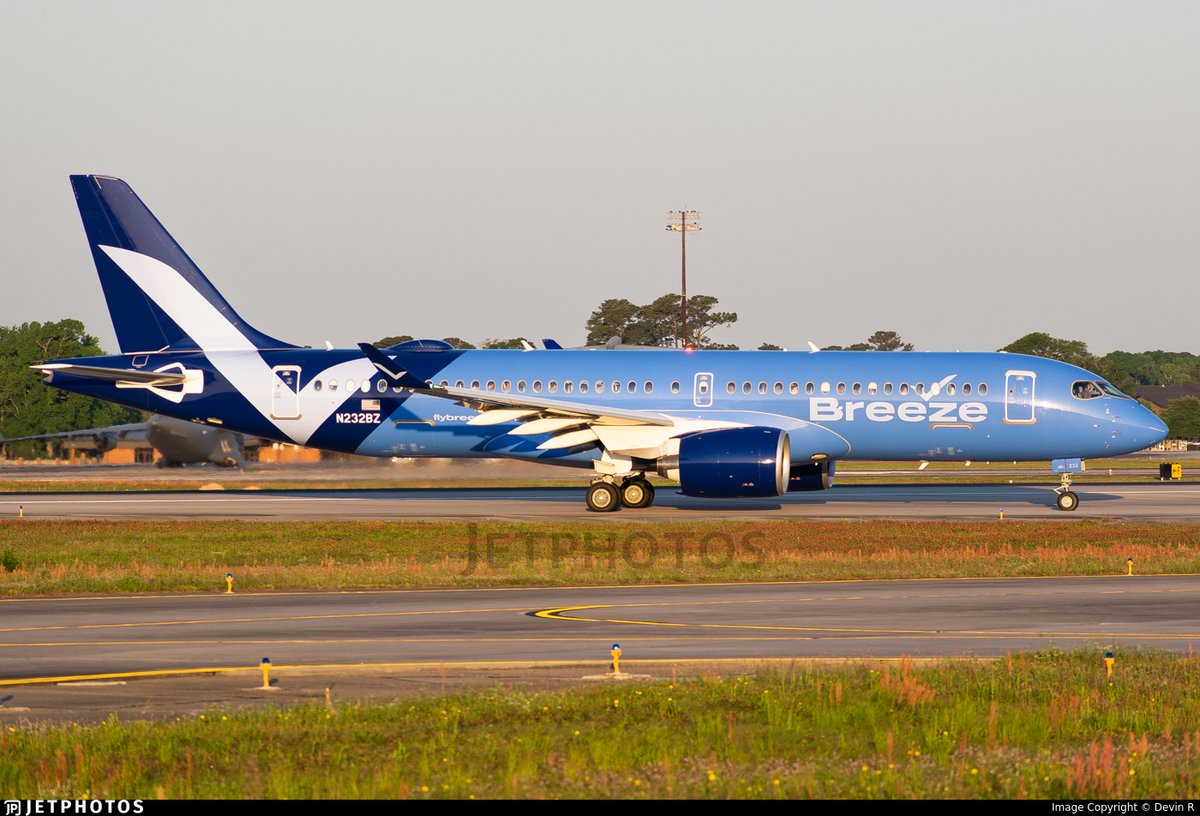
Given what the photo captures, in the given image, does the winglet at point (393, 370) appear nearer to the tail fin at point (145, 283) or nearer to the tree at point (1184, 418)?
the tail fin at point (145, 283)

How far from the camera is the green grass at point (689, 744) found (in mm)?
10000

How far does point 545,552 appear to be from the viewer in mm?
29125

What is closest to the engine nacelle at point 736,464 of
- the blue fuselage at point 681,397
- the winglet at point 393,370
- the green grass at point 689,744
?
the blue fuselage at point 681,397

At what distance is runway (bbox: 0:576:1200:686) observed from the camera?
1669 cm

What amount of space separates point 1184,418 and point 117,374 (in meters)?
103

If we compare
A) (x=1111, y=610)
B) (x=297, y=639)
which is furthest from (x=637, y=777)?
(x=1111, y=610)

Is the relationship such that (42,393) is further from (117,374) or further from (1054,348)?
(1054,348)

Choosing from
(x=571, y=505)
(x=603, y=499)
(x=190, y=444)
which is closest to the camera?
(x=603, y=499)

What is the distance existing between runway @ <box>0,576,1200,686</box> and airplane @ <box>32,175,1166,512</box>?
47.4 ft

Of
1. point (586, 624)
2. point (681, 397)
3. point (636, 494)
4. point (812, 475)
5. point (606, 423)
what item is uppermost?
point (681, 397)

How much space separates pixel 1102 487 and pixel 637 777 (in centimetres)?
4565

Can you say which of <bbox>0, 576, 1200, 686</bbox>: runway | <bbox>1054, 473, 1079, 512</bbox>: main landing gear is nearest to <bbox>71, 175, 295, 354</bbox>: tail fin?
<bbox>0, 576, 1200, 686</bbox>: runway

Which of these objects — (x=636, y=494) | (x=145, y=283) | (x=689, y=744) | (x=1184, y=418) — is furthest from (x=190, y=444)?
(x=1184, y=418)

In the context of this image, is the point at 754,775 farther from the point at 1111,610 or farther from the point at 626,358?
the point at 626,358
